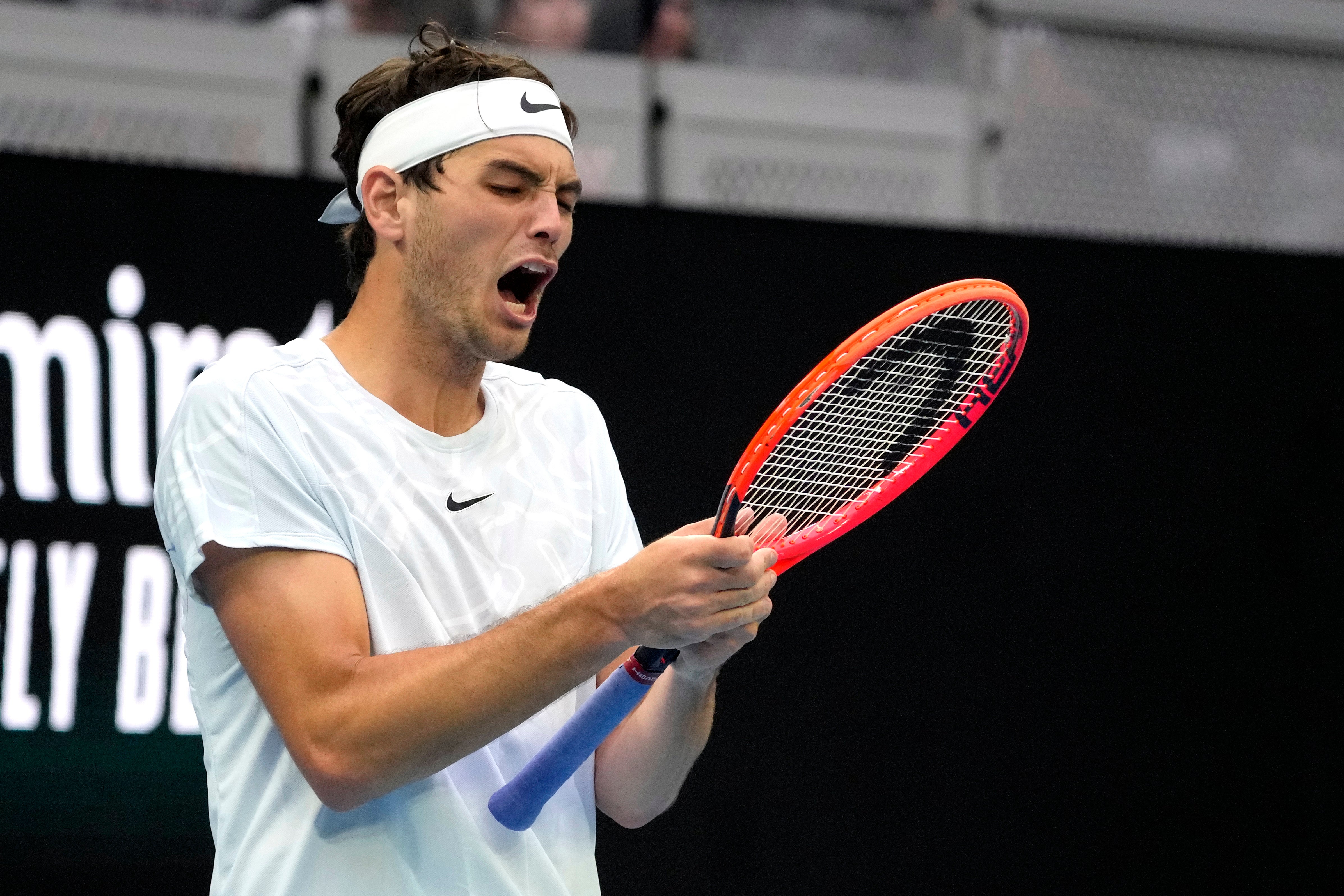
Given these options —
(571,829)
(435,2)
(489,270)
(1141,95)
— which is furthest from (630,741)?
(1141,95)

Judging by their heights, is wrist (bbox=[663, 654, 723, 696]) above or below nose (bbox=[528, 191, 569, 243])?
below

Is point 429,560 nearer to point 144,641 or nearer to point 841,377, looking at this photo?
point 841,377

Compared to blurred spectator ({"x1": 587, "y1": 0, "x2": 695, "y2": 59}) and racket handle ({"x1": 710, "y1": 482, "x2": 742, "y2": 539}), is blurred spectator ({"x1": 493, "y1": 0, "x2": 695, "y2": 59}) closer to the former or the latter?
blurred spectator ({"x1": 587, "y1": 0, "x2": 695, "y2": 59})

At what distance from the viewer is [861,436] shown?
7.13 feet

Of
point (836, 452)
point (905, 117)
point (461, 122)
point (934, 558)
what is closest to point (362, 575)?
point (461, 122)

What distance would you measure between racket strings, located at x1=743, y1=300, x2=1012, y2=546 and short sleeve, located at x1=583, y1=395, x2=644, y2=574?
0.57 feet

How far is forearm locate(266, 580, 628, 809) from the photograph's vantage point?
1.46 m

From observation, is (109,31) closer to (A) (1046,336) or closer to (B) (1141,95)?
(A) (1046,336)

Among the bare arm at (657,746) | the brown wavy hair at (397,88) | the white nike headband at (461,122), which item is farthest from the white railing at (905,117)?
the bare arm at (657,746)

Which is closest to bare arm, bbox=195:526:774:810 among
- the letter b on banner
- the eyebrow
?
the eyebrow

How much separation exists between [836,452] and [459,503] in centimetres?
64

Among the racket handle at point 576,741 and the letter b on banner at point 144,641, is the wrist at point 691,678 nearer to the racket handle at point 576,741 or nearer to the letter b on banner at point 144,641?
the racket handle at point 576,741

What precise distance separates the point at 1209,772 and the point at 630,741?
238 centimetres

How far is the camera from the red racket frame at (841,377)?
170 centimetres
